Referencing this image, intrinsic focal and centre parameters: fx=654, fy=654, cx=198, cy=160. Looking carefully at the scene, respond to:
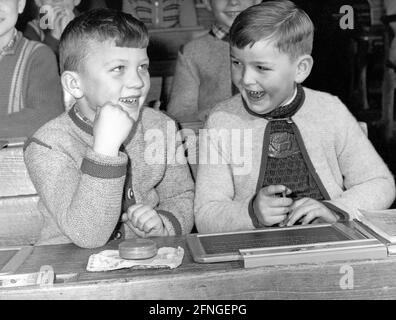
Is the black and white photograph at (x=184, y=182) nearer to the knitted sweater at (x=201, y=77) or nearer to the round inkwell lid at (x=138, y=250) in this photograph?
the round inkwell lid at (x=138, y=250)

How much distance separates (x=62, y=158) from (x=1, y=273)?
0.37 m

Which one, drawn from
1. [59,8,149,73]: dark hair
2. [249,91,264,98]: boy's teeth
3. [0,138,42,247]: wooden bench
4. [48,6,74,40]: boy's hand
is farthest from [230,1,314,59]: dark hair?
[48,6,74,40]: boy's hand

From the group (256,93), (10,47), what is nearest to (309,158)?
(256,93)

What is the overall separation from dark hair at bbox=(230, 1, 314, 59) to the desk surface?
2.16 feet

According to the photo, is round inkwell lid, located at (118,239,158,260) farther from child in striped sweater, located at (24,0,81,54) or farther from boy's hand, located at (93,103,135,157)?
child in striped sweater, located at (24,0,81,54)

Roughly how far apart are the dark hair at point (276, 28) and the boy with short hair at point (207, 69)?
2.98 feet

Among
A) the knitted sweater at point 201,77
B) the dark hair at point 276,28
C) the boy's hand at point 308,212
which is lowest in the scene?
the knitted sweater at point 201,77

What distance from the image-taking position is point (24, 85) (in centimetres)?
190

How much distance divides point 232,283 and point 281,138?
67 centimetres

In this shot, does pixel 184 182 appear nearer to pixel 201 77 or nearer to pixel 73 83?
pixel 73 83

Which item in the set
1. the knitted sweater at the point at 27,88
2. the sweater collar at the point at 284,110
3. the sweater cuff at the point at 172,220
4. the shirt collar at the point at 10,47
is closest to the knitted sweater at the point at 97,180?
the sweater cuff at the point at 172,220

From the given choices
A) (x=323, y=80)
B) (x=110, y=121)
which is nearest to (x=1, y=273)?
(x=110, y=121)

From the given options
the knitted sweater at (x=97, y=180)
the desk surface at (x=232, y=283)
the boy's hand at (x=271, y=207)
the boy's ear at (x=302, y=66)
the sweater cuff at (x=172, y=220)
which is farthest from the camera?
the boy's ear at (x=302, y=66)

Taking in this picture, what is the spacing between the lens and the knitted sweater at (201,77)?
2486 mm
